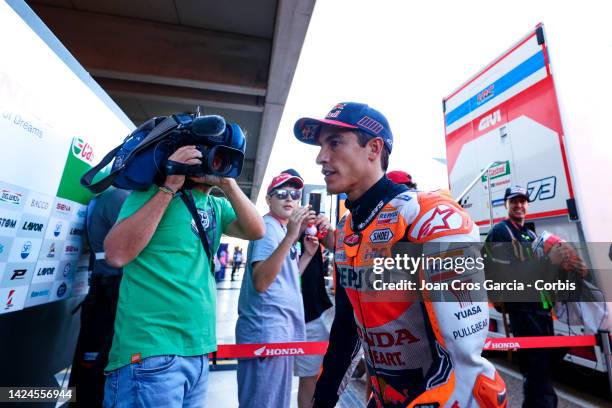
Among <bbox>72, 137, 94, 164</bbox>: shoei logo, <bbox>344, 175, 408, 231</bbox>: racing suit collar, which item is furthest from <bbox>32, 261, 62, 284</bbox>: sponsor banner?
<bbox>344, 175, 408, 231</bbox>: racing suit collar

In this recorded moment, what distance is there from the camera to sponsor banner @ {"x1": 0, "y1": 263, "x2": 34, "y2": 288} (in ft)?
5.09

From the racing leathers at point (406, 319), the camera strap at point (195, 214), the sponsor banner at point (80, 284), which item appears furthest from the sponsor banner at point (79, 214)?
the racing leathers at point (406, 319)

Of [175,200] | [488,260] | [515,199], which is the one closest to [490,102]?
[515,199]

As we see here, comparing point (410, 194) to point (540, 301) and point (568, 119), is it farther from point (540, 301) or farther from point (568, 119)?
point (568, 119)

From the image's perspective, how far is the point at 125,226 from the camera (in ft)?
4.33

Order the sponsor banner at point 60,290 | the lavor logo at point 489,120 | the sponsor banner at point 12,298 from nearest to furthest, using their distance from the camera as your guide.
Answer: the sponsor banner at point 12,298 < the sponsor banner at point 60,290 < the lavor logo at point 489,120

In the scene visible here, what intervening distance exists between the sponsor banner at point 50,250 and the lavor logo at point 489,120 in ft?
18.1

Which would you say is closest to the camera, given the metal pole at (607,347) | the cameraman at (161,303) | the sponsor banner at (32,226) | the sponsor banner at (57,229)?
the cameraman at (161,303)

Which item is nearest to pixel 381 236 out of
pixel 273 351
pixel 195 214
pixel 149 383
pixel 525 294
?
pixel 195 214

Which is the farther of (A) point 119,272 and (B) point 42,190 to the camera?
(A) point 119,272

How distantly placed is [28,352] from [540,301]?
13.9 ft

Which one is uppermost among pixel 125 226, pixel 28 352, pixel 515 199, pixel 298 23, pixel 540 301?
pixel 298 23

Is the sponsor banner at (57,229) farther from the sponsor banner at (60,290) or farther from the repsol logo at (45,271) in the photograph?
the sponsor banner at (60,290)

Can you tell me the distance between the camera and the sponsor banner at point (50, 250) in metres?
1.83
